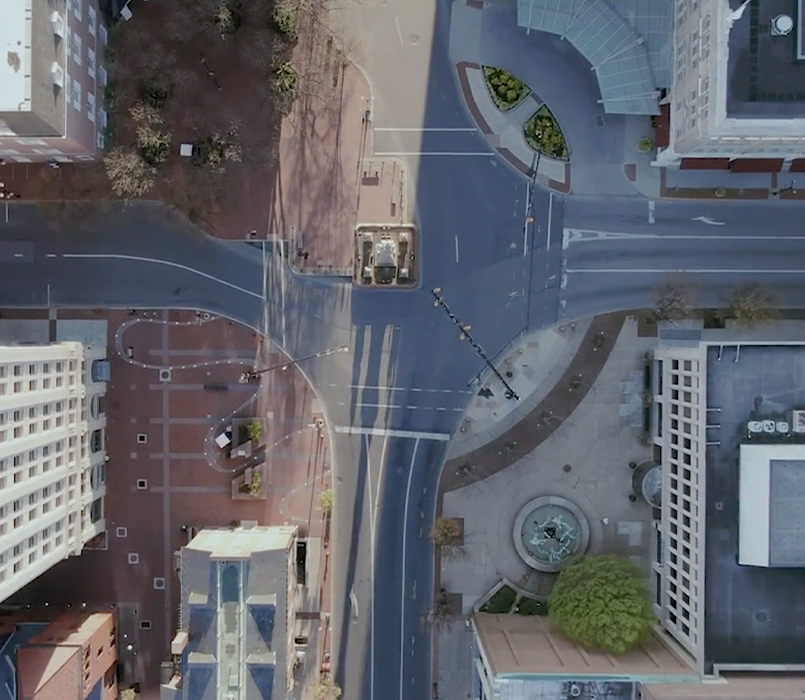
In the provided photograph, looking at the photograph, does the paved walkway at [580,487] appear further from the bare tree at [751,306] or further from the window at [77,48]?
the window at [77,48]

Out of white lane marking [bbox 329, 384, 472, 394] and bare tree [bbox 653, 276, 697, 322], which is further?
white lane marking [bbox 329, 384, 472, 394]

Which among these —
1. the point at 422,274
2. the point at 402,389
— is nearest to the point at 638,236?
the point at 422,274

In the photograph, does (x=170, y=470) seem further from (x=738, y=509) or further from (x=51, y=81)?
(x=738, y=509)

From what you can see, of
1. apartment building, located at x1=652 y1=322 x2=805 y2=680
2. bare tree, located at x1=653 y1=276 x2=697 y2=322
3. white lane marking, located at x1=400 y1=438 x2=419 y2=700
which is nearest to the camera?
apartment building, located at x1=652 y1=322 x2=805 y2=680

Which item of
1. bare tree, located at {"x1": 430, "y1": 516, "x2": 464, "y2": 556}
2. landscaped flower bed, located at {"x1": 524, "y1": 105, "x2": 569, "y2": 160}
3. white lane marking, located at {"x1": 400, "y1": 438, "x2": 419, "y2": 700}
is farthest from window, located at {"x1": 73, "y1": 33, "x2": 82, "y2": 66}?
bare tree, located at {"x1": 430, "y1": 516, "x2": 464, "y2": 556}

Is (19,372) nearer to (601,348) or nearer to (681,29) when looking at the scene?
(601,348)

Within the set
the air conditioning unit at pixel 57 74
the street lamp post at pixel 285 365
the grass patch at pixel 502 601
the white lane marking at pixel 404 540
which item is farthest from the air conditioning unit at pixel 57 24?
the grass patch at pixel 502 601

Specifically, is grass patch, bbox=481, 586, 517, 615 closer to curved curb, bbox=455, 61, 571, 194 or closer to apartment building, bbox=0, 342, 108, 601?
apartment building, bbox=0, 342, 108, 601
